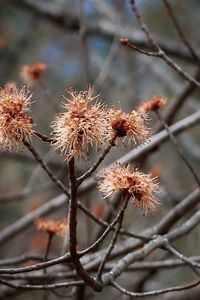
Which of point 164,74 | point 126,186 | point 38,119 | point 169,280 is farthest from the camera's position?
point 38,119

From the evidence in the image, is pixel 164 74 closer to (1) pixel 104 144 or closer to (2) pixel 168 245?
(2) pixel 168 245

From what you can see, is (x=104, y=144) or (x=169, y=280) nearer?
(x=104, y=144)

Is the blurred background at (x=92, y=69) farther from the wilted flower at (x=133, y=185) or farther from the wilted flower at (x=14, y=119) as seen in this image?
the wilted flower at (x=14, y=119)

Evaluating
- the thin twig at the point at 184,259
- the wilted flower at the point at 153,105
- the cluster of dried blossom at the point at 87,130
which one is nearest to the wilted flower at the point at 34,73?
the wilted flower at the point at 153,105

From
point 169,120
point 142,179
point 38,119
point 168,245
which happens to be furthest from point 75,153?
point 38,119

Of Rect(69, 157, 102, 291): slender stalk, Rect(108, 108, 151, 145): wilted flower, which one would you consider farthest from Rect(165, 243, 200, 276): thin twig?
Rect(108, 108, 151, 145): wilted flower
